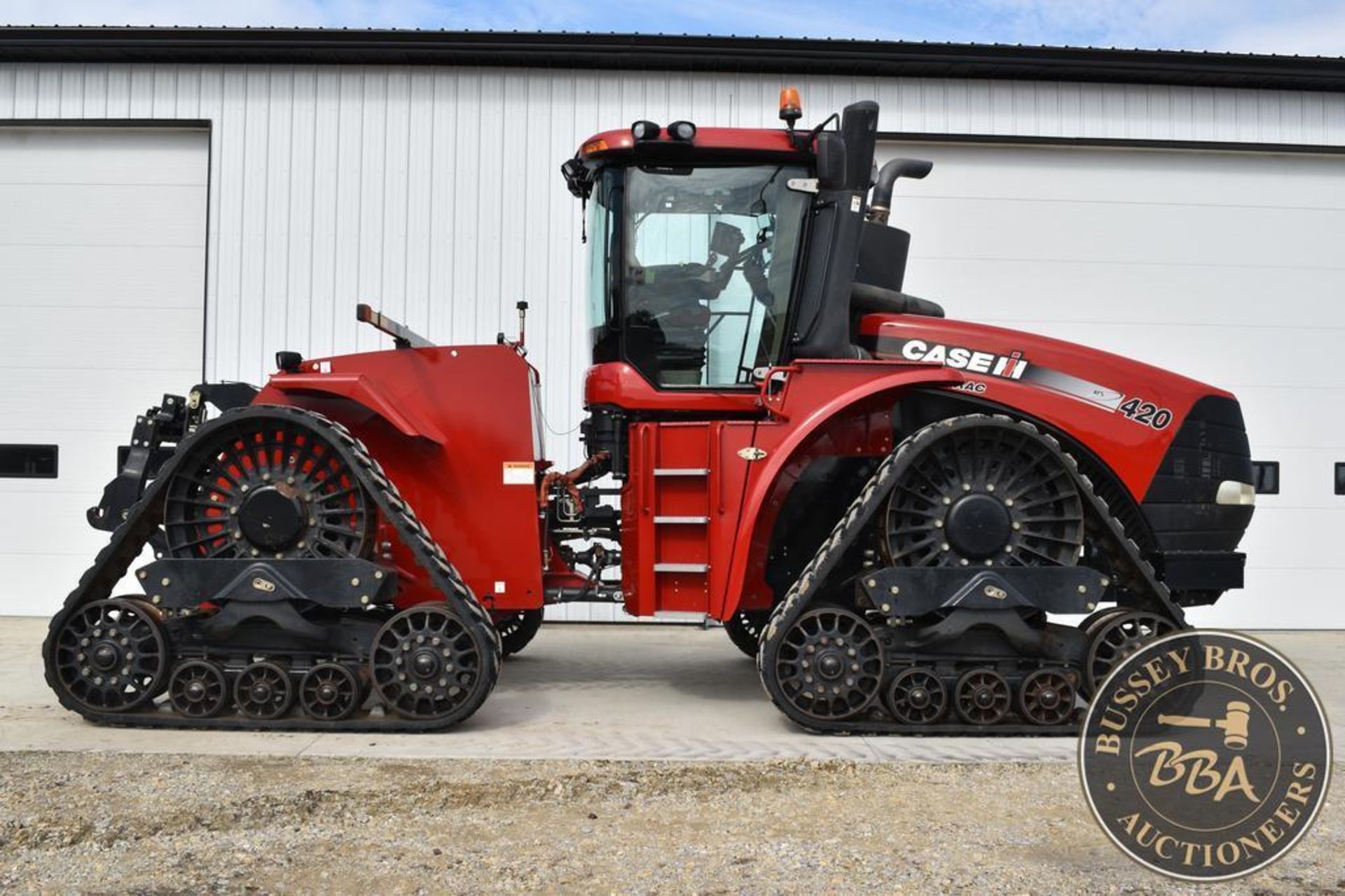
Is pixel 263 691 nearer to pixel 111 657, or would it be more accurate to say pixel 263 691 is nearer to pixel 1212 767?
pixel 111 657

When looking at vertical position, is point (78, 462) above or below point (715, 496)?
above

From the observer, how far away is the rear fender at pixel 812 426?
559cm

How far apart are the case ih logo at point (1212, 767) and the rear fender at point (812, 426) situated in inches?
101

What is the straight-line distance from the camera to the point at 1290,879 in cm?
351

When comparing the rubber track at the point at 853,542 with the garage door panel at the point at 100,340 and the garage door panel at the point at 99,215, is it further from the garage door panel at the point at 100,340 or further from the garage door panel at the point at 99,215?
the garage door panel at the point at 99,215

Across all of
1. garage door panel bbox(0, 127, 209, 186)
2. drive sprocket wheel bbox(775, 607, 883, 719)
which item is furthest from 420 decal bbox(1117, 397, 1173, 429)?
garage door panel bbox(0, 127, 209, 186)

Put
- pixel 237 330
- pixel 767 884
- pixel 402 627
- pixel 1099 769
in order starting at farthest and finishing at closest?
pixel 237 330 → pixel 402 627 → pixel 767 884 → pixel 1099 769

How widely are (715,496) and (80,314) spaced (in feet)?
23.5

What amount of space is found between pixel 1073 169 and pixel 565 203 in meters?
4.69

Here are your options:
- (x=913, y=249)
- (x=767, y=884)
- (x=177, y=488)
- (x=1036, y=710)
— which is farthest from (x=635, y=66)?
(x=767, y=884)

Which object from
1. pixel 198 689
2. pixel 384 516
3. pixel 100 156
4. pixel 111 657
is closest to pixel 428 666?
pixel 384 516

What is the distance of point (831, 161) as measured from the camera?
5.90 meters

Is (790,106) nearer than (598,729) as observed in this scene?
No

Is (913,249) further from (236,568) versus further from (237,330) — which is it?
(236,568)
